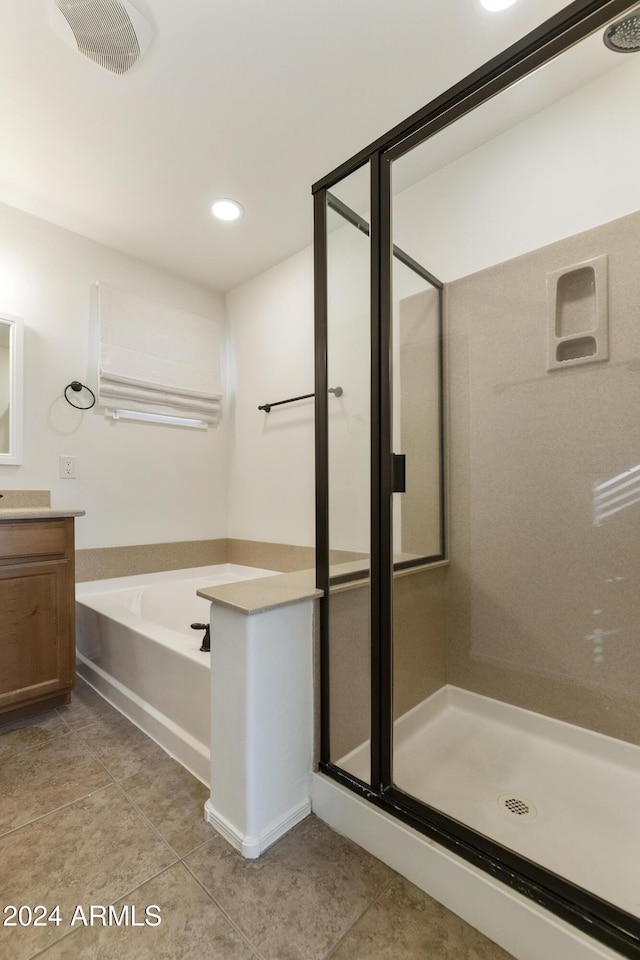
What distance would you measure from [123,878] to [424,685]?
99cm

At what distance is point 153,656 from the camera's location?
5.36 feet

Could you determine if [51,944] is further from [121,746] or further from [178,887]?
[121,746]

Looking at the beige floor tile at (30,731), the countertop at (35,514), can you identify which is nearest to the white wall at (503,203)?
the countertop at (35,514)

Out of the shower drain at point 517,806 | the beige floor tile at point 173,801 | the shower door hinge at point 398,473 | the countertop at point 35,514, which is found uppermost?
the shower door hinge at point 398,473

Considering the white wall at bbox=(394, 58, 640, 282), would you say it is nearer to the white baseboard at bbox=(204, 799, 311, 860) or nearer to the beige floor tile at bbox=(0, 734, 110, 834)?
the white baseboard at bbox=(204, 799, 311, 860)

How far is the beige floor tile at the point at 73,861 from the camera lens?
928 millimetres

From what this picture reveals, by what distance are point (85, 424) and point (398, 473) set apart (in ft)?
6.20

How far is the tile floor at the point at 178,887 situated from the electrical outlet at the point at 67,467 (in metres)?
1.32

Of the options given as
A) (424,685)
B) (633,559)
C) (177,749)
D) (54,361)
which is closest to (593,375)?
(633,559)

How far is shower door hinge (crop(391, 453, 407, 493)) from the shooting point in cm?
117

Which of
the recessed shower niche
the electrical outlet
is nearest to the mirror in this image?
the electrical outlet

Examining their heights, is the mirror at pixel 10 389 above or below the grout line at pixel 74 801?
above

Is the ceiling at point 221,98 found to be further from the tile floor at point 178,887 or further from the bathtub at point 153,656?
the tile floor at point 178,887

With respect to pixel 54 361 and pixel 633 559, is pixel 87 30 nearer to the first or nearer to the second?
pixel 54 361
